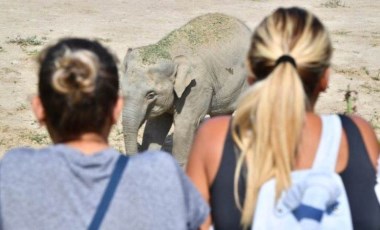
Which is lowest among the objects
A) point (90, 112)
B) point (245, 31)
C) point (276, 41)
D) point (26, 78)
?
point (26, 78)

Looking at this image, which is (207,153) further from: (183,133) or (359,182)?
(183,133)

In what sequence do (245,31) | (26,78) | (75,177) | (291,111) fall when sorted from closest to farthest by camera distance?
1. (75,177)
2. (291,111)
3. (245,31)
4. (26,78)

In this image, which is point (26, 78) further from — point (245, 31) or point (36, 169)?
point (36, 169)

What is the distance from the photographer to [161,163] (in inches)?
75.2

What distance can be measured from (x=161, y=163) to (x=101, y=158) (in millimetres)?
152

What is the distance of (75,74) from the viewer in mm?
1900

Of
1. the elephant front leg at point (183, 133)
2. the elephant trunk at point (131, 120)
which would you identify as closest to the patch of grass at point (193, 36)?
the elephant trunk at point (131, 120)

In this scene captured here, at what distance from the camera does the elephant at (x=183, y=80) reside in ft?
18.1

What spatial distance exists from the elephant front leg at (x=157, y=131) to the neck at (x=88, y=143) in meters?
4.23

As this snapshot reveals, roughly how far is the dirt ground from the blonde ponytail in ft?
15.5

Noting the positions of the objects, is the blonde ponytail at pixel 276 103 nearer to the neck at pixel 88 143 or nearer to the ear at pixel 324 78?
the ear at pixel 324 78

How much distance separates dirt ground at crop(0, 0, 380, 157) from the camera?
7.88 metres

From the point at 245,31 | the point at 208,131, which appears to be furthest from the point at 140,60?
the point at 208,131

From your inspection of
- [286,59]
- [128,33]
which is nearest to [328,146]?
[286,59]
